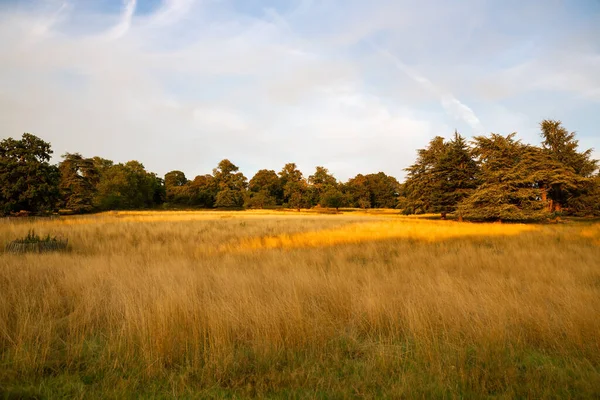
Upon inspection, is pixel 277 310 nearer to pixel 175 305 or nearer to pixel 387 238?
→ pixel 175 305

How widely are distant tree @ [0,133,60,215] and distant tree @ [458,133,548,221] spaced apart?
137 ft

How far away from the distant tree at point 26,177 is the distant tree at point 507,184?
137 ft

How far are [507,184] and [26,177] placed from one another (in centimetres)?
4528

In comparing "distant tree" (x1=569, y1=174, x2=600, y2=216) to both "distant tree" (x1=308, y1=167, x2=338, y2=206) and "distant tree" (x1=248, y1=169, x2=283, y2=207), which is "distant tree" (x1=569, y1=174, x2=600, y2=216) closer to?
"distant tree" (x1=308, y1=167, x2=338, y2=206)

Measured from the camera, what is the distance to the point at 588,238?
12.5m

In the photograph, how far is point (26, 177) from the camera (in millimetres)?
28516

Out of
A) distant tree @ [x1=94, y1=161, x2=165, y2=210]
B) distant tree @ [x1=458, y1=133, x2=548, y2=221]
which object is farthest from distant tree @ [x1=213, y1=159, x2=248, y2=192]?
distant tree @ [x1=458, y1=133, x2=548, y2=221]

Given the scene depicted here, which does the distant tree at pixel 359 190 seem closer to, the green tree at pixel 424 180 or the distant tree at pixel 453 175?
the green tree at pixel 424 180

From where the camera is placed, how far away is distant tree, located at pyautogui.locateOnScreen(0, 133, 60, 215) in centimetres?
2758

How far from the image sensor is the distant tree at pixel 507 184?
2259 cm

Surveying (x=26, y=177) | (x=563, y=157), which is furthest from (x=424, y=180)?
(x=26, y=177)

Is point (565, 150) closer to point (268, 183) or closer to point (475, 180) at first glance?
point (475, 180)

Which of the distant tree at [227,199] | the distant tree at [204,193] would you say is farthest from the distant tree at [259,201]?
the distant tree at [204,193]

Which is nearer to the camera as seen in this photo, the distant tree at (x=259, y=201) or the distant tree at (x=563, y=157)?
the distant tree at (x=563, y=157)
